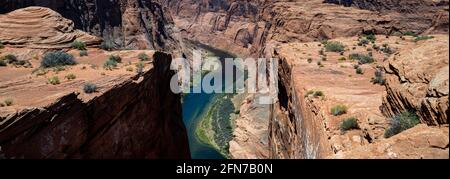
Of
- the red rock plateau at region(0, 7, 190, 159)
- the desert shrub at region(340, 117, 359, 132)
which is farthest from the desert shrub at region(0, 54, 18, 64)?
the desert shrub at region(340, 117, 359, 132)

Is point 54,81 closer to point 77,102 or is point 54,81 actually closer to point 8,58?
point 77,102

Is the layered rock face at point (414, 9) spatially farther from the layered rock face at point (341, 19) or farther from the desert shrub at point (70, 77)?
the desert shrub at point (70, 77)

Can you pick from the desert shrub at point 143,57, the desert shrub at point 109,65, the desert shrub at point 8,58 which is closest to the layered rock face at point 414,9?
the desert shrub at point 143,57

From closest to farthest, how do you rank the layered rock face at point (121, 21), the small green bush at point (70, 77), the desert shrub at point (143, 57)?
the small green bush at point (70, 77) < the desert shrub at point (143, 57) < the layered rock face at point (121, 21)

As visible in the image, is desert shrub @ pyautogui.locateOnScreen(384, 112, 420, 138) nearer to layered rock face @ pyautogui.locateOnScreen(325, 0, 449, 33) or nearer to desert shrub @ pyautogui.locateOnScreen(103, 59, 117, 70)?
desert shrub @ pyautogui.locateOnScreen(103, 59, 117, 70)
